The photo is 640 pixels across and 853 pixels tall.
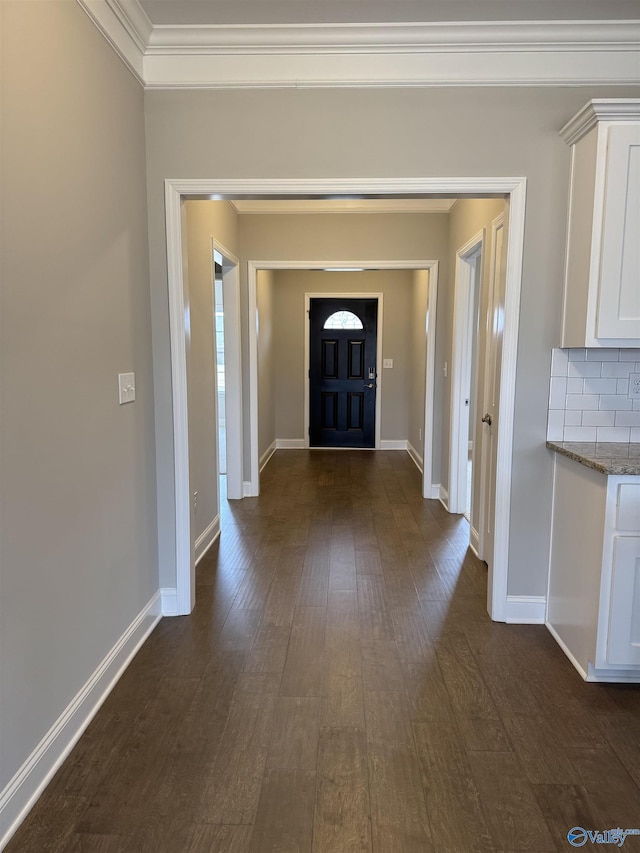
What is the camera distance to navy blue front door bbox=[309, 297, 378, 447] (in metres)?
6.86

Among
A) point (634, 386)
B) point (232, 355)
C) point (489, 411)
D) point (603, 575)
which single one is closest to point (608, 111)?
point (634, 386)

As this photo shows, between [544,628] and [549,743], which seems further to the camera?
[544,628]

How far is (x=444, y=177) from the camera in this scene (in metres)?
2.40

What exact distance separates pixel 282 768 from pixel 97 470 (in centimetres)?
120

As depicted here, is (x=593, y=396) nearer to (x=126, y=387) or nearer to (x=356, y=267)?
(x=126, y=387)

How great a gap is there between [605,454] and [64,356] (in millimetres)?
2103

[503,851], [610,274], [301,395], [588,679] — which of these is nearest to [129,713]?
[503,851]

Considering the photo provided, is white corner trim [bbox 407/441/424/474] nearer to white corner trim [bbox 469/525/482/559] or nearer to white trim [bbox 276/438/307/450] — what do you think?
white trim [bbox 276/438/307/450]

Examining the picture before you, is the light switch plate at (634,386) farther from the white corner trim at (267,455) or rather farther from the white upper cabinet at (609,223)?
the white corner trim at (267,455)

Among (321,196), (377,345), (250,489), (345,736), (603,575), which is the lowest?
(345,736)

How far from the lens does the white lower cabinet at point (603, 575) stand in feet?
6.65

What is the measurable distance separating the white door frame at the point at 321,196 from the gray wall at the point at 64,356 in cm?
18

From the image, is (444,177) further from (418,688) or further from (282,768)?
(282,768)

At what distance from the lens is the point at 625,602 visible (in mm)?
2047
